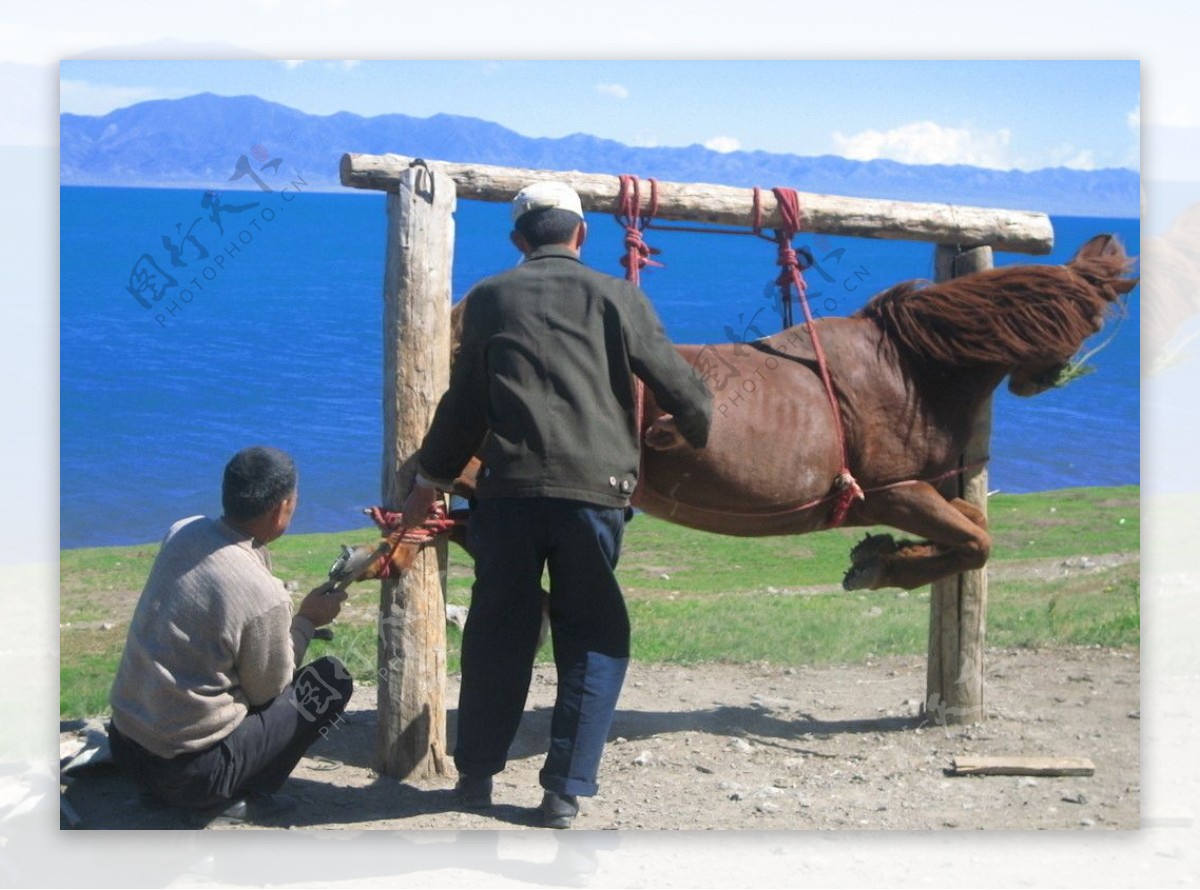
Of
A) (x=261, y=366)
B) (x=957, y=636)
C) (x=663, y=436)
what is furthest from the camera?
(x=261, y=366)

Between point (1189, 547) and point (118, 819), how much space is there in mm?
8490

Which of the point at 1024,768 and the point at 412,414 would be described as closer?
the point at 412,414

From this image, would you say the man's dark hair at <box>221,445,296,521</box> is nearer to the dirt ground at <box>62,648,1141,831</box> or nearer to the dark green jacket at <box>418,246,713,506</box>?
the dark green jacket at <box>418,246,713,506</box>

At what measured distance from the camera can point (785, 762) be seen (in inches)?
225

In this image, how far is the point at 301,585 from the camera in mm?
9242

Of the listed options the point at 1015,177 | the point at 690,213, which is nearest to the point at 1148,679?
the point at 690,213

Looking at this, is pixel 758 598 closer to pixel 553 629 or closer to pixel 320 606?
pixel 553 629

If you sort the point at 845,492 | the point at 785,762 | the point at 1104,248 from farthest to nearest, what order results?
the point at 1104,248
the point at 785,762
the point at 845,492

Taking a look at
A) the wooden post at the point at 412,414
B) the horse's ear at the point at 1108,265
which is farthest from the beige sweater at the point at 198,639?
the horse's ear at the point at 1108,265

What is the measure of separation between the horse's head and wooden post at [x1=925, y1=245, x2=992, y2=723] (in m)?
0.33

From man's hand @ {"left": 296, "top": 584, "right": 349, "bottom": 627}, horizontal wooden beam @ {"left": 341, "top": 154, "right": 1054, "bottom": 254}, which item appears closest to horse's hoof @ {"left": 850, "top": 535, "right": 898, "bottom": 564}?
horizontal wooden beam @ {"left": 341, "top": 154, "right": 1054, "bottom": 254}

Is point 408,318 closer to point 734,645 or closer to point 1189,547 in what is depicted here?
point 734,645

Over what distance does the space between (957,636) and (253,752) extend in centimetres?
307

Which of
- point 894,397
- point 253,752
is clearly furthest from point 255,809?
point 894,397
